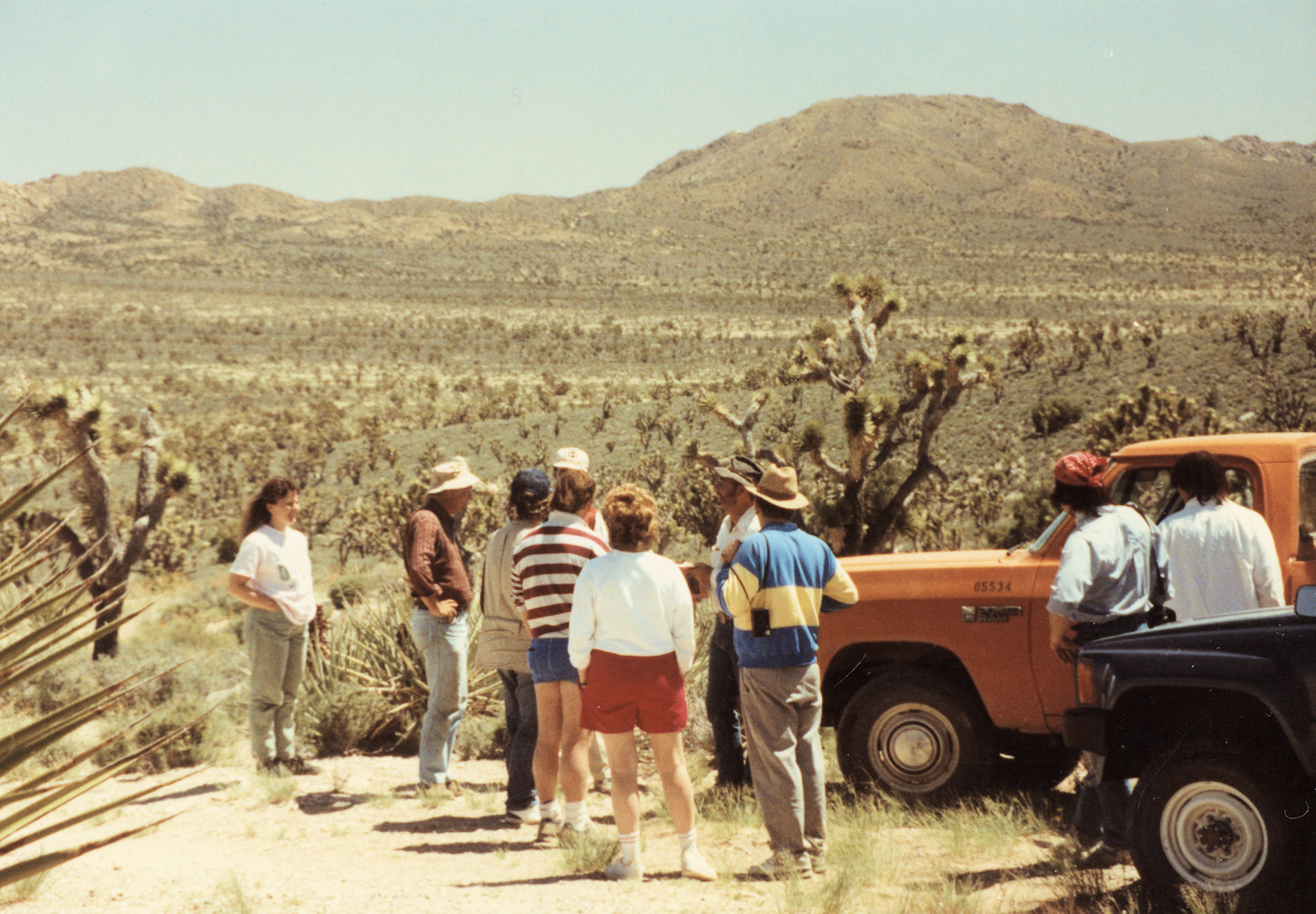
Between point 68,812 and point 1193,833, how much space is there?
6535mm

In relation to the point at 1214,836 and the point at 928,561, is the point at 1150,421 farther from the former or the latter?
the point at 1214,836

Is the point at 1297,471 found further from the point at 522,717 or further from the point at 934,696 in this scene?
the point at 522,717

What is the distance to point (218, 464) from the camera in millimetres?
37344

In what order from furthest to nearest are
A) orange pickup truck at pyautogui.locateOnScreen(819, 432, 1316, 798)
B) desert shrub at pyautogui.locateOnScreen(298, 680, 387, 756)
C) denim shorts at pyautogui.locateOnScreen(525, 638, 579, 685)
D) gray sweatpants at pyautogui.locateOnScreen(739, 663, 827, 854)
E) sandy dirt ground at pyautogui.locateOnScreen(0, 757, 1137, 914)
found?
desert shrub at pyautogui.locateOnScreen(298, 680, 387, 756), denim shorts at pyautogui.locateOnScreen(525, 638, 579, 685), orange pickup truck at pyautogui.locateOnScreen(819, 432, 1316, 798), gray sweatpants at pyautogui.locateOnScreen(739, 663, 827, 854), sandy dirt ground at pyautogui.locateOnScreen(0, 757, 1137, 914)

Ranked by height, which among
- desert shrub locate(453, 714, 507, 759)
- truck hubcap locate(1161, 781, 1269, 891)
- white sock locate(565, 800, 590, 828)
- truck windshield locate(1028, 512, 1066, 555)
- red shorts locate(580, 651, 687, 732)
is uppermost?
truck windshield locate(1028, 512, 1066, 555)

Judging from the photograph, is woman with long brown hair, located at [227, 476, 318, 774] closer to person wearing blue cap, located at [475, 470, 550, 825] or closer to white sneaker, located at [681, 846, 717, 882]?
person wearing blue cap, located at [475, 470, 550, 825]

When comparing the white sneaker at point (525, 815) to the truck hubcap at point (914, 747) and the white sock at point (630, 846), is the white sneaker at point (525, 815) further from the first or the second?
the truck hubcap at point (914, 747)

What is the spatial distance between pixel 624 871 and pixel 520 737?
4.28ft

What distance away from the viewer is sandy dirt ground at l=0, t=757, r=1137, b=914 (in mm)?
4895

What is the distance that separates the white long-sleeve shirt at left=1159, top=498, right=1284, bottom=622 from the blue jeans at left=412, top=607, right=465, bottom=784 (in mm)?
3902

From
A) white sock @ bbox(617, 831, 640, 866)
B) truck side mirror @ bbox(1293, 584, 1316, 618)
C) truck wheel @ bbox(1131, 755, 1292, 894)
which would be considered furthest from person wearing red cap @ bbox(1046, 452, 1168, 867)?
white sock @ bbox(617, 831, 640, 866)

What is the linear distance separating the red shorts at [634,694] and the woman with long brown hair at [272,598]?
2.71 m

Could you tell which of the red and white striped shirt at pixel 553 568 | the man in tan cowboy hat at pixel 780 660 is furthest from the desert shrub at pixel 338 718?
the man in tan cowboy hat at pixel 780 660

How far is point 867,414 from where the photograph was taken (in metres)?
13.7
